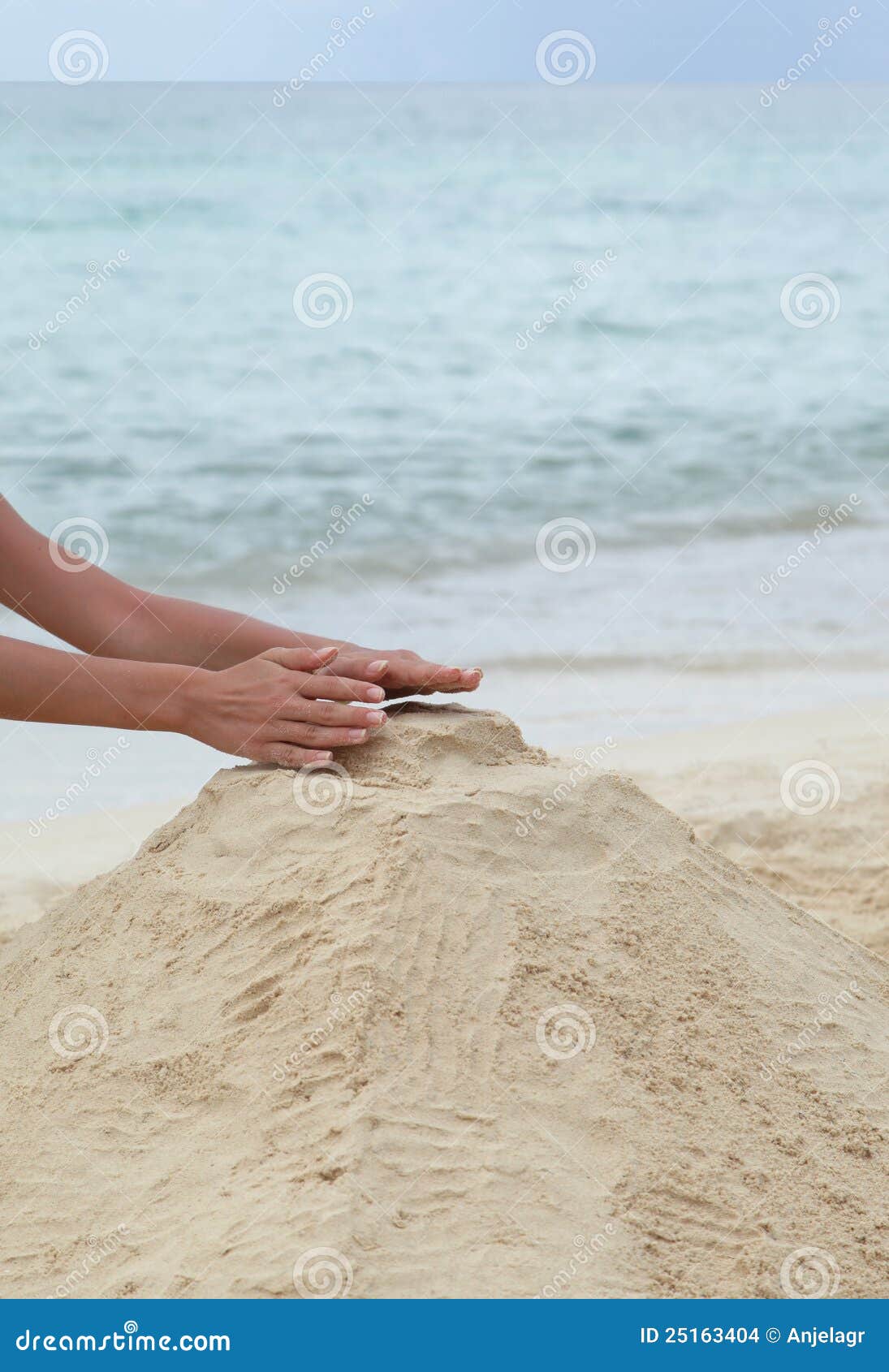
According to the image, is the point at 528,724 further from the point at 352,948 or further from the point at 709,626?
the point at 352,948

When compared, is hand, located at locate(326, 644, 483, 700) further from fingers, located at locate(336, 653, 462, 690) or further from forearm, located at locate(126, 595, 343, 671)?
forearm, located at locate(126, 595, 343, 671)

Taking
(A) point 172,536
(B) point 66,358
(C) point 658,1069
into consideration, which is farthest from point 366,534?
(C) point 658,1069

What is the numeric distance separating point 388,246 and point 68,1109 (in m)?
17.3

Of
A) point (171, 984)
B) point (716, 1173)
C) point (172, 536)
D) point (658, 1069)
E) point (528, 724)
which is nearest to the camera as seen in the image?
point (716, 1173)

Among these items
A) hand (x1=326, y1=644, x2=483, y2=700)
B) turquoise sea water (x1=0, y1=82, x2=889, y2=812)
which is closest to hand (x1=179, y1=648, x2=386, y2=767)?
hand (x1=326, y1=644, x2=483, y2=700)

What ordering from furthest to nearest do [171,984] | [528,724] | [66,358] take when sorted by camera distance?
[66,358] → [528,724] → [171,984]

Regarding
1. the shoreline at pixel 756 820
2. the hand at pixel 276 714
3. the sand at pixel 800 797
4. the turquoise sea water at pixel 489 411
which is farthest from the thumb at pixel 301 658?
the turquoise sea water at pixel 489 411

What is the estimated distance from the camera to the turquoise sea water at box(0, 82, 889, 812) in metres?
6.79

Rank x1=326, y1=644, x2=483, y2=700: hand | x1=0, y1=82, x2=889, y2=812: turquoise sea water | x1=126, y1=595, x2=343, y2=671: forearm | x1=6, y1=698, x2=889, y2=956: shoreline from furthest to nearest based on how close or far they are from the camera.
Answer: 1. x1=0, y1=82, x2=889, y2=812: turquoise sea water
2. x1=6, y1=698, x2=889, y2=956: shoreline
3. x1=126, y1=595, x2=343, y2=671: forearm
4. x1=326, y1=644, x2=483, y2=700: hand

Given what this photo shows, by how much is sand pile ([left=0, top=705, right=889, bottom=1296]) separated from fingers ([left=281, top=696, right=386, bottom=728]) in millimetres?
103

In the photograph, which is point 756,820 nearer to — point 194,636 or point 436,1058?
point 194,636

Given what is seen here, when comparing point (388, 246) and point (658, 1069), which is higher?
point (388, 246)

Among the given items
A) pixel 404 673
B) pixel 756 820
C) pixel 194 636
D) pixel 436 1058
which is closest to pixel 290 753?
pixel 404 673

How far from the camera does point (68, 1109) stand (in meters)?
2.10
